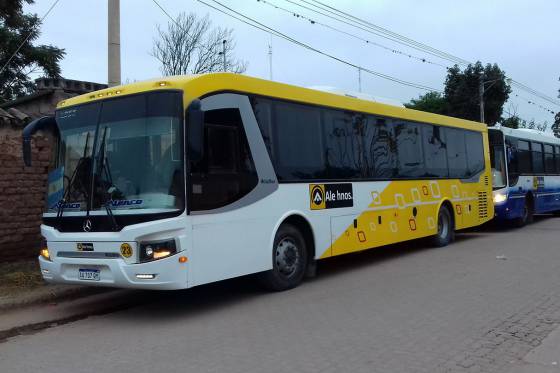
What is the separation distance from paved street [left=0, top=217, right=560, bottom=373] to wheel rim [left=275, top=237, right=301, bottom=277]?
36 cm

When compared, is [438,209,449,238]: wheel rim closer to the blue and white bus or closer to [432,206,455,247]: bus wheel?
[432,206,455,247]: bus wheel

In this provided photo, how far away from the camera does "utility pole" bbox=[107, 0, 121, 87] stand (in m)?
9.90

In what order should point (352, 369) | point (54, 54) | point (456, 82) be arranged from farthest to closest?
point (456, 82), point (54, 54), point (352, 369)

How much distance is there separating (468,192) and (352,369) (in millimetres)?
10415

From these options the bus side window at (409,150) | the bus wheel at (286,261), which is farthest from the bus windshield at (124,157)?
the bus side window at (409,150)

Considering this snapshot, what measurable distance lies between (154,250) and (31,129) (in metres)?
2.70

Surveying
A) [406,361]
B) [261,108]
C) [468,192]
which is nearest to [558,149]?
[468,192]

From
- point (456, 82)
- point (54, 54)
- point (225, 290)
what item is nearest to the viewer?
point (225, 290)

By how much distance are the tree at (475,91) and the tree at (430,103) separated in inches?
76.3

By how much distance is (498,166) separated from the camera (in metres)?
16.7

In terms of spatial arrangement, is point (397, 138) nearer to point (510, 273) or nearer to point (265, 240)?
point (510, 273)

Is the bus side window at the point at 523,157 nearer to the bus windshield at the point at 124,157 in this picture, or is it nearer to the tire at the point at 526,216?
the tire at the point at 526,216

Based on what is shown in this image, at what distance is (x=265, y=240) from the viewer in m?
7.95

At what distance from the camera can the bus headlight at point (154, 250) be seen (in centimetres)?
657
